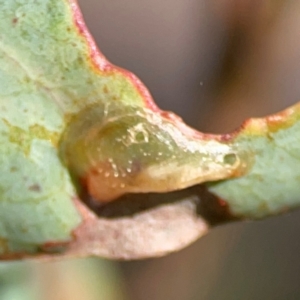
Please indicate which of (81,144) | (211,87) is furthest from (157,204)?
Result: (211,87)

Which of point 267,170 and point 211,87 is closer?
point 267,170

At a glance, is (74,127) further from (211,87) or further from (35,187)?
(211,87)

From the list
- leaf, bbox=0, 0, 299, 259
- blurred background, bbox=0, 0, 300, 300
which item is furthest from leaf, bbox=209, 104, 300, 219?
blurred background, bbox=0, 0, 300, 300

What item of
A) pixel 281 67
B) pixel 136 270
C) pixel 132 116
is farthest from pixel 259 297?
pixel 132 116

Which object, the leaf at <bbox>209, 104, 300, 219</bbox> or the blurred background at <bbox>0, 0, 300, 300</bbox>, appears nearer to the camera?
the leaf at <bbox>209, 104, 300, 219</bbox>

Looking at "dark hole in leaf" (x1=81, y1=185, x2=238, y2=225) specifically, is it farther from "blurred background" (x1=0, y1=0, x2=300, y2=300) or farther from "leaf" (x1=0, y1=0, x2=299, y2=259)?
"blurred background" (x1=0, y1=0, x2=300, y2=300)

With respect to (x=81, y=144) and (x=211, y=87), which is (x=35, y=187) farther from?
(x=211, y=87)

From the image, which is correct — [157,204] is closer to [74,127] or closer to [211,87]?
[74,127]

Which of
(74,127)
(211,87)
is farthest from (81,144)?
(211,87)

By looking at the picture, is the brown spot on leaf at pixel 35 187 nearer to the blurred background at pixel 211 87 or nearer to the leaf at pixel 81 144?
the leaf at pixel 81 144
